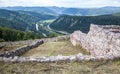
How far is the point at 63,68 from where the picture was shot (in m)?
19.4

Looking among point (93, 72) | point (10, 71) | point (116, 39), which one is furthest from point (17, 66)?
point (116, 39)

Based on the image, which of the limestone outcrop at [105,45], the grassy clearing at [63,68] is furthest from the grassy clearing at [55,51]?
the grassy clearing at [63,68]

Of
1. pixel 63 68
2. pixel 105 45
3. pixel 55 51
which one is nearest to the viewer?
pixel 63 68

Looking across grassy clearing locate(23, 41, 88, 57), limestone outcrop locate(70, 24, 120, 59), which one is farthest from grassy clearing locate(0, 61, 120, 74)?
grassy clearing locate(23, 41, 88, 57)

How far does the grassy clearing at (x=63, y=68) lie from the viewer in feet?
60.7

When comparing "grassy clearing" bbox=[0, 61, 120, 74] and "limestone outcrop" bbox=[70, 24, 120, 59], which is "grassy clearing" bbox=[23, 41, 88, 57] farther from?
"grassy clearing" bbox=[0, 61, 120, 74]

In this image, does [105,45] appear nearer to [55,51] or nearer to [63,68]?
[63,68]

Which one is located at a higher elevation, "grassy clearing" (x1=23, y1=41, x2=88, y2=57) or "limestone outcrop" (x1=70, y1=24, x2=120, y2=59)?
"limestone outcrop" (x1=70, y1=24, x2=120, y2=59)

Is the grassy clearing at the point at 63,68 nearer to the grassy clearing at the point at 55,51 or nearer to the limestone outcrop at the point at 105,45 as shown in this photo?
the limestone outcrop at the point at 105,45

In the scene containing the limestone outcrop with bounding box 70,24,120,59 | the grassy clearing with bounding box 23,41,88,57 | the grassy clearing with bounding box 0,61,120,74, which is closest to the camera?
the grassy clearing with bounding box 0,61,120,74

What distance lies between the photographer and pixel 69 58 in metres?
21.2

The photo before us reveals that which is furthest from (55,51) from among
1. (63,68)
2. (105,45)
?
(63,68)

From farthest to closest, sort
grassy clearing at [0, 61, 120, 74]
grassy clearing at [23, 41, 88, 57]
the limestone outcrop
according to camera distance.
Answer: grassy clearing at [23, 41, 88, 57] < the limestone outcrop < grassy clearing at [0, 61, 120, 74]

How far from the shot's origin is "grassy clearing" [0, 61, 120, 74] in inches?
729
